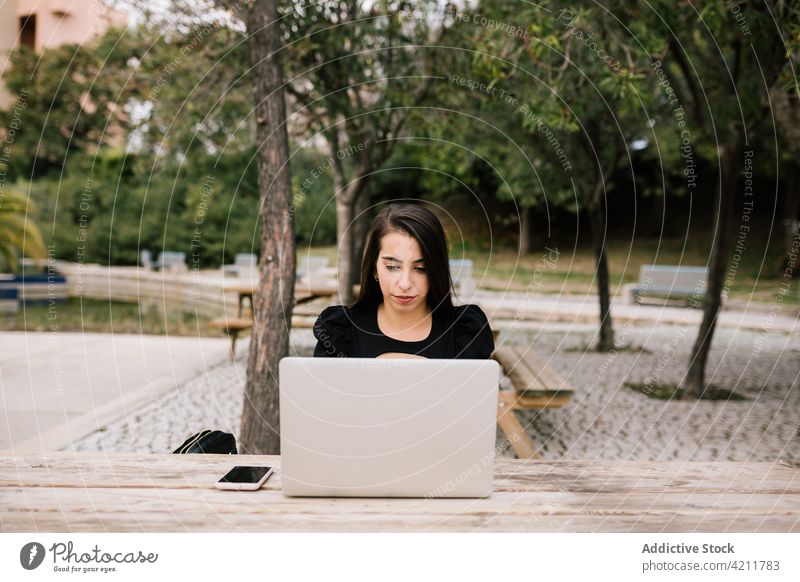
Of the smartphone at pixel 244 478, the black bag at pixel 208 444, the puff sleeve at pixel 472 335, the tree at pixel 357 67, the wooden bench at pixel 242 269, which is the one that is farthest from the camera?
the wooden bench at pixel 242 269

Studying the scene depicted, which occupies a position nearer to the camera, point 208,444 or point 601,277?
point 208,444

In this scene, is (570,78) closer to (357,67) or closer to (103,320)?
(357,67)

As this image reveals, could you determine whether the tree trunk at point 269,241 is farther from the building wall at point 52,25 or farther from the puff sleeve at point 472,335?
the building wall at point 52,25

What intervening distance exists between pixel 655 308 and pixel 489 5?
32.1 feet

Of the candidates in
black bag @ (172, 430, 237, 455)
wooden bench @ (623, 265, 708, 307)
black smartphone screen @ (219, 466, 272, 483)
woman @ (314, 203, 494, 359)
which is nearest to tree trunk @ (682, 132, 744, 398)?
woman @ (314, 203, 494, 359)

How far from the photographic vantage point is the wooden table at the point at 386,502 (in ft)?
5.04

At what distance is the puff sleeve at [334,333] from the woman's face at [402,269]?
0.82 feet

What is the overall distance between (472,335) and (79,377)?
579cm

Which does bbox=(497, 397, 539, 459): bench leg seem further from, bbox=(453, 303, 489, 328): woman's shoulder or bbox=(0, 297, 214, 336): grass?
bbox=(0, 297, 214, 336): grass

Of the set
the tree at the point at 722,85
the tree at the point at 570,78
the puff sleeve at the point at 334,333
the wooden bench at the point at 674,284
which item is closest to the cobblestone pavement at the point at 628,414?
the tree at the point at 722,85

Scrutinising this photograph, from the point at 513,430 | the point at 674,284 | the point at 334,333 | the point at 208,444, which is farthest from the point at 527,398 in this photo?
the point at 674,284

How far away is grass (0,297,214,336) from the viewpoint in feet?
34.4

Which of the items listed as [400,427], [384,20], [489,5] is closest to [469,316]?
[400,427]

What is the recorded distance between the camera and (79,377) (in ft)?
22.4
